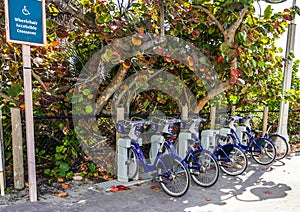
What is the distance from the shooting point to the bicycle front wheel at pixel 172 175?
10.7 feet

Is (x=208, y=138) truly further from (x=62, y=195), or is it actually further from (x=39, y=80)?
(x=39, y=80)

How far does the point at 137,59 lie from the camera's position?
3.94 m

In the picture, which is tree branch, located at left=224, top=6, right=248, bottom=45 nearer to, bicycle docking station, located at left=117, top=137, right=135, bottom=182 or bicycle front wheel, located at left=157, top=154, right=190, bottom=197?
bicycle front wheel, located at left=157, top=154, right=190, bottom=197

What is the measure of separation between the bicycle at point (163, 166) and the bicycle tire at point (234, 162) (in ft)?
3.48

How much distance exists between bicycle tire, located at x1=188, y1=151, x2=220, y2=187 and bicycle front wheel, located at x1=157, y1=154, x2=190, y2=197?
36 cm

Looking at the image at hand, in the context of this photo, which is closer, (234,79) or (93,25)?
(93,25)

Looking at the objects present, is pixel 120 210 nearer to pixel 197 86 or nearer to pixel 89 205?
pixel 89 205

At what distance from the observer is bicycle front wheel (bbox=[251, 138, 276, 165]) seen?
4680mm

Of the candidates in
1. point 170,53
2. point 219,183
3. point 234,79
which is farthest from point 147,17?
point 219,183

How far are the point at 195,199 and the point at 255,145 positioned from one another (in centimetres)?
204

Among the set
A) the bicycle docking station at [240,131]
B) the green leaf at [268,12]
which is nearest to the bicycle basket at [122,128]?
the bicycle docking station at [240,131]

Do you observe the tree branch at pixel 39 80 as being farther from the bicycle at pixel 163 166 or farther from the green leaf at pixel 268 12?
the green leaf at pixel 268 12

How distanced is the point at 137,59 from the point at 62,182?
6.90ft

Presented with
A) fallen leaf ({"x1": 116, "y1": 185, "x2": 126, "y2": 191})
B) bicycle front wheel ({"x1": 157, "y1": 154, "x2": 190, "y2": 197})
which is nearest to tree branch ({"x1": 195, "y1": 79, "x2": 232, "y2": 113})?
bicycle front wheel ({"x1": 157, "y1": 154, "x2": 190, "y2": 197})
